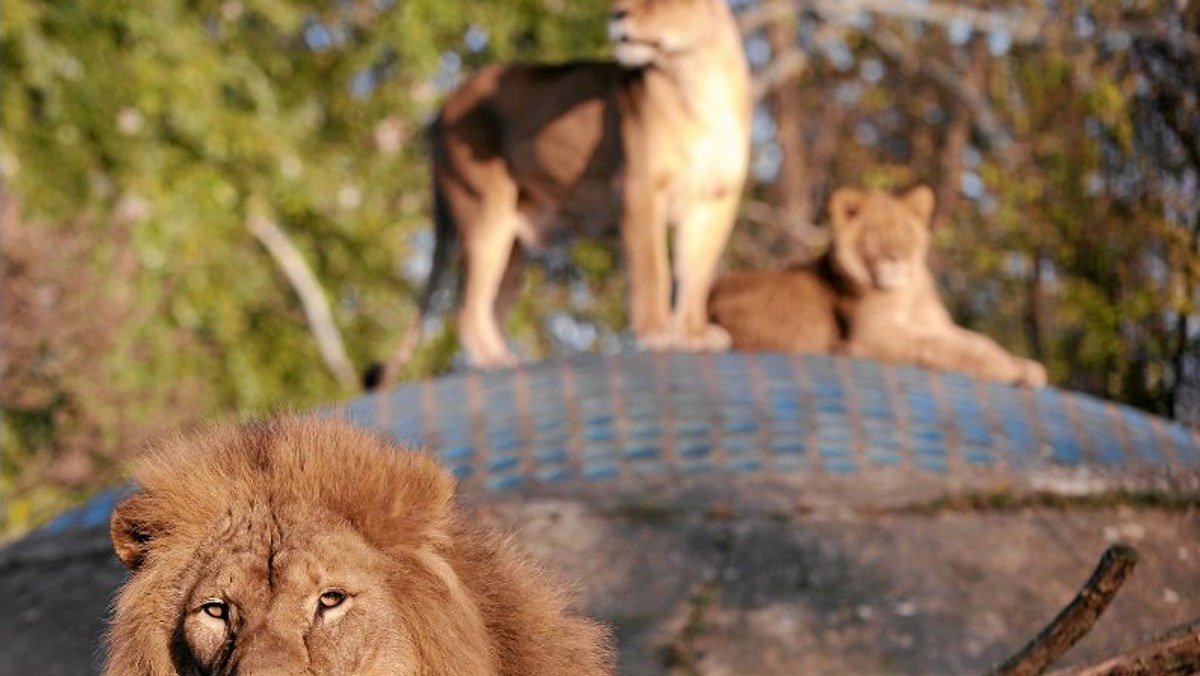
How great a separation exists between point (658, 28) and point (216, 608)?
6002mm

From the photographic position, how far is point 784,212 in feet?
62.4

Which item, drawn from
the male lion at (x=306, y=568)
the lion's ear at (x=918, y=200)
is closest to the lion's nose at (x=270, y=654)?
the male lion at (x=306, y=568)

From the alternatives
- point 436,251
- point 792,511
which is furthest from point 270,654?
point 436,251

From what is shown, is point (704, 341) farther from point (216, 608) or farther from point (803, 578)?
point (216, 608)

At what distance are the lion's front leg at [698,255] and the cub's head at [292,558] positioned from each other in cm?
595

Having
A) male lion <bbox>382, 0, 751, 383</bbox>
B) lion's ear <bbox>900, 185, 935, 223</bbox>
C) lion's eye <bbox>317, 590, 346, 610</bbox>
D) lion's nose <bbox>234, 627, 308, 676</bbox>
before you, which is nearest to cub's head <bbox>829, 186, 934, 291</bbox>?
lion's ear <bbox>900, 185, 935, 223</bbox>

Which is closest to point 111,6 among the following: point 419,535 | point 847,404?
point 847,404

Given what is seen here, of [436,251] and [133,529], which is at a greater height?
[133,529]

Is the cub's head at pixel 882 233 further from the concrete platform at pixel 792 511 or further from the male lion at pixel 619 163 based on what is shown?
the concrete platform at pixel 792 511

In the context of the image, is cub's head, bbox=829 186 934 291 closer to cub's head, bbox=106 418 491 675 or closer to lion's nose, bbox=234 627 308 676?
cub's head, bbox=106 418 491 675

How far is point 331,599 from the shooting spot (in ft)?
9.28

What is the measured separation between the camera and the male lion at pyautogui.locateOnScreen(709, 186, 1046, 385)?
900 centimetres

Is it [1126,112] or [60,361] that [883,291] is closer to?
[1126,112]

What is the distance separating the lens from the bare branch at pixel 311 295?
16.0m
